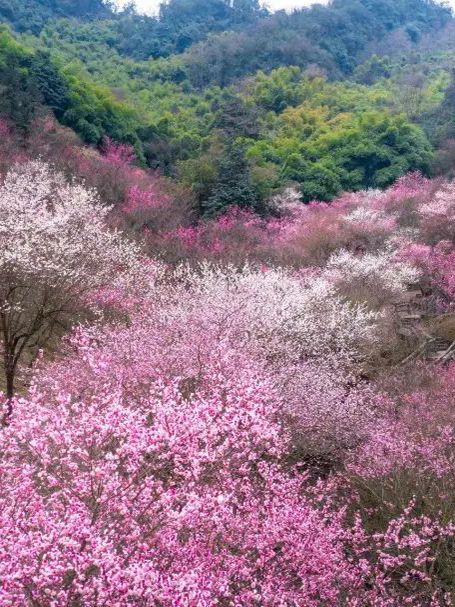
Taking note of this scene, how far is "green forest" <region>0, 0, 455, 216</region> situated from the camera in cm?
2973

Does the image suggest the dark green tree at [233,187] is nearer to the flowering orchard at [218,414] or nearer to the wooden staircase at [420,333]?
the flowering orchard at [218,414]

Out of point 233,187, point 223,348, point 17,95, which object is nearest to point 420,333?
point 223,348

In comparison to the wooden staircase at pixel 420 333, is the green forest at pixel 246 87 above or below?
above

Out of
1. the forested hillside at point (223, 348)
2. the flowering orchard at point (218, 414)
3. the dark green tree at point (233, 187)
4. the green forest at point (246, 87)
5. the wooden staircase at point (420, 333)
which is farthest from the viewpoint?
the green forest at point (246, 87)

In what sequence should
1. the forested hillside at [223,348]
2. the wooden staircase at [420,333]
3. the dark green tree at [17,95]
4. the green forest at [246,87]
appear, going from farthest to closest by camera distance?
1. the green forest at [246,87]
2. the dark green tree at [17,95]
3. the wooden staircase at [420,333]
4. the forested hillside at [223,348]

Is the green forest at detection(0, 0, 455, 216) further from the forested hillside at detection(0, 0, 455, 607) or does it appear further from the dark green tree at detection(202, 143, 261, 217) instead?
the forested hillside at detection(0, 0, 455, 607)

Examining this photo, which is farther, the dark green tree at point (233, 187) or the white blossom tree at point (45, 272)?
the dark green tree at point (233, 187)

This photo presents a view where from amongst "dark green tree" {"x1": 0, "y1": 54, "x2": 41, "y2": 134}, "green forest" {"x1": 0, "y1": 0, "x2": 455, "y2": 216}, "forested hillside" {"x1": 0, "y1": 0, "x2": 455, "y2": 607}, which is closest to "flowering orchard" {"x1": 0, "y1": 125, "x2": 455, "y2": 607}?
"forested hillside" {"x1": 0, "y1": 0, "x2": 455, "y2": 607}

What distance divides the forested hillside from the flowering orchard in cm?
4

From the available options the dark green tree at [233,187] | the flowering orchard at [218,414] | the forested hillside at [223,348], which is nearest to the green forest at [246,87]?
the dark green tree at [233,187]

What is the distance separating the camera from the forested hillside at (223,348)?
12.6 ft

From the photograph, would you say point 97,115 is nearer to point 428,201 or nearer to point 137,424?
point 428,201

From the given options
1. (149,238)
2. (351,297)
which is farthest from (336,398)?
(149,238)

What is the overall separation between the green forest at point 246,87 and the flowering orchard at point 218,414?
7.62 meters
